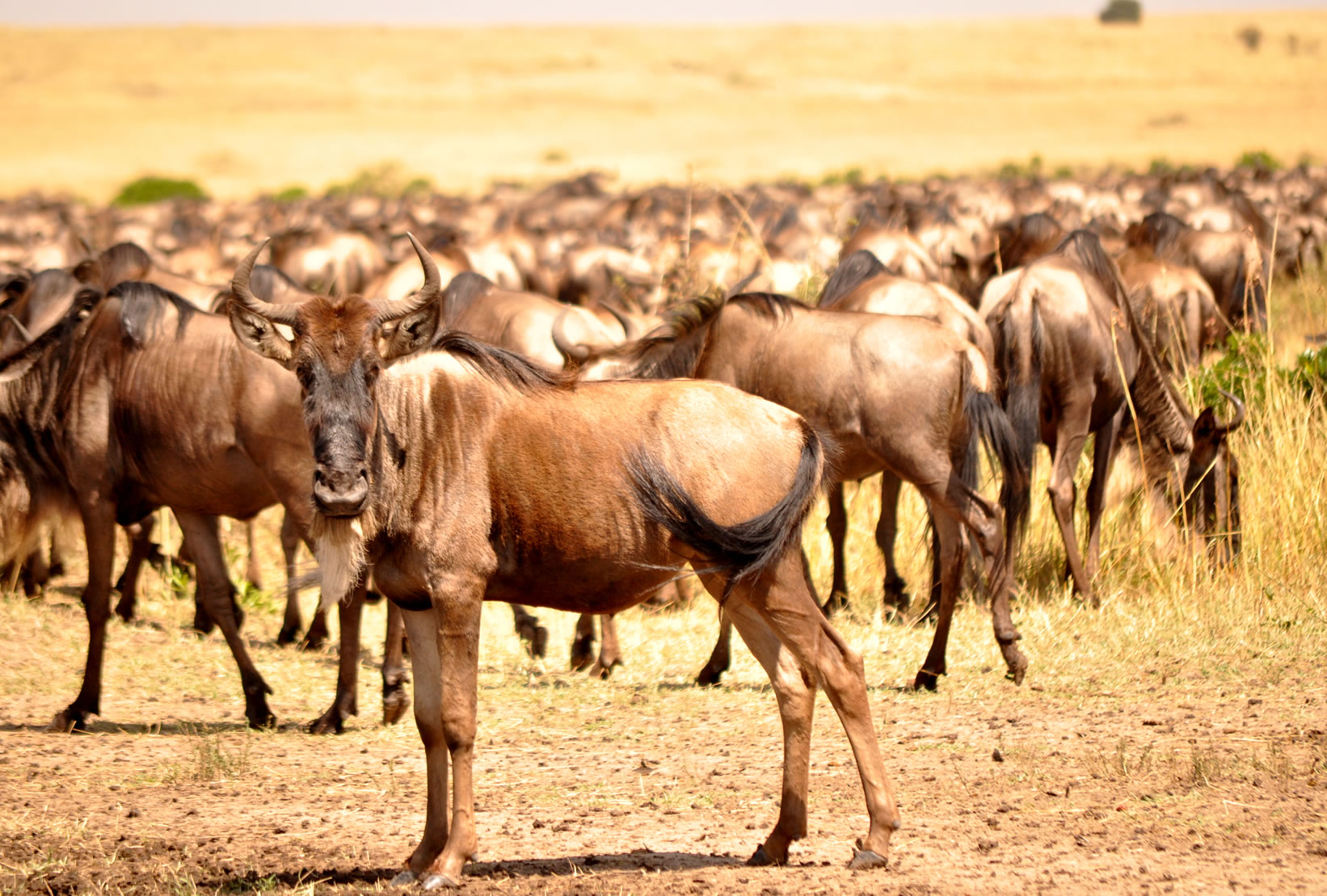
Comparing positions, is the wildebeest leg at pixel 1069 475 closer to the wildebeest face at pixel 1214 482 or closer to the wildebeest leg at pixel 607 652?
the wildebeest face at pixel 1214 482

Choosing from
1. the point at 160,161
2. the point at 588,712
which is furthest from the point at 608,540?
the point at 160,161

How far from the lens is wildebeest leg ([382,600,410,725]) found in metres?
6.24

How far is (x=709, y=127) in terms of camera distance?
3706 inches

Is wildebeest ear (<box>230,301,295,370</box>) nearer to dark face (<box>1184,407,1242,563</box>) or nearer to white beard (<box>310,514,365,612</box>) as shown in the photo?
white beard (<box>310,514,365,612</box>)

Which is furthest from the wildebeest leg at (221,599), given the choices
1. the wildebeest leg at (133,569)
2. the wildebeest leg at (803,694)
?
the wildebeest leg at (803,694)

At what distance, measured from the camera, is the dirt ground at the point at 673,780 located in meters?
4.26

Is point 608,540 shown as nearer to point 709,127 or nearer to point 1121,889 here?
point 1121,889

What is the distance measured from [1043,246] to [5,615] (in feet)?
25.9

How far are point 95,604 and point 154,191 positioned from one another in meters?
49.6

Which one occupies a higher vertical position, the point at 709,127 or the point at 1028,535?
the point at 709,127

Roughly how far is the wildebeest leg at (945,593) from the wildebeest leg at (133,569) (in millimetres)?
4417

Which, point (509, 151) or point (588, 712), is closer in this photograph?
point (588, 712)

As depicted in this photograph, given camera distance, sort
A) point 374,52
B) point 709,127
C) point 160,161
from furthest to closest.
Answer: point 374,52 → point 709,127 → point 160,161

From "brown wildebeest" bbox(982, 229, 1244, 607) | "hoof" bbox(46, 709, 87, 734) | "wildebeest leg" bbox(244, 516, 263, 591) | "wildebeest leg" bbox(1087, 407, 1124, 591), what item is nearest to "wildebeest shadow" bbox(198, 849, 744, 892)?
"hoof" bbox(46, 709, 87, 734)
